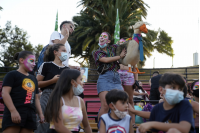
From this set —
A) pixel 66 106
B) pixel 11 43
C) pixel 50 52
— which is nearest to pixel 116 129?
pixel 66 106

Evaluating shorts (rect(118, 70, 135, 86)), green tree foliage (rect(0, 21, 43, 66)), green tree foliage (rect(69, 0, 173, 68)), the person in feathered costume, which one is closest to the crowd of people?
the person in feathered costume

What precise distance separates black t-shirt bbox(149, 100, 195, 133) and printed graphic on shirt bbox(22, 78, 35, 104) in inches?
69.2

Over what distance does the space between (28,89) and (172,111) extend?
200cm

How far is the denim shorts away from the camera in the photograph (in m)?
3.86

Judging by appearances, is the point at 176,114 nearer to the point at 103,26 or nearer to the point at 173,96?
the point at 173,96

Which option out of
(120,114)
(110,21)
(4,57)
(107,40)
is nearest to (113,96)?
(120,114)

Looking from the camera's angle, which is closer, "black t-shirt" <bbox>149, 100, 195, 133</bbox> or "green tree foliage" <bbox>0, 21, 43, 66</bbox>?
"black t-shirt" <bbox>149, 100, 195, 133</bbox>

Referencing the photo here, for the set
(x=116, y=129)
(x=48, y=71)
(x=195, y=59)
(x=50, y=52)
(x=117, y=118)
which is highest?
(x=195, y=59)

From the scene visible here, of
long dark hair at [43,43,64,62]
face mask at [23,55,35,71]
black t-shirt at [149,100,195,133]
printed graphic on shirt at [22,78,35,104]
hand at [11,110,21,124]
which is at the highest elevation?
long dark hair at [43,43,64,62]

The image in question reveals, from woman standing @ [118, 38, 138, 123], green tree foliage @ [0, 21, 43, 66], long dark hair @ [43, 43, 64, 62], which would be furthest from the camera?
green tree foliage @ [0, 21, 43, 66]

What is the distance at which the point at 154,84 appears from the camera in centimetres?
615

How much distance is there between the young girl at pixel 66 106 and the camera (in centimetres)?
250

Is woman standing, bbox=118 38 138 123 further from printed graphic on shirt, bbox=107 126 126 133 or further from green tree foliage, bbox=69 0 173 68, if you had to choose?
green tree foliage, bbox=69 0 173 68

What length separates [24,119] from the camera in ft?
10.1
